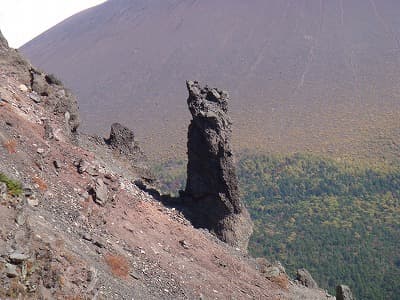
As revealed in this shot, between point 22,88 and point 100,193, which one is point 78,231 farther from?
point 22,88

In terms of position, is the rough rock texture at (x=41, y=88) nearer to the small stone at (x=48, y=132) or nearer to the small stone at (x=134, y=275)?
the small stone at (x=48, y=132)

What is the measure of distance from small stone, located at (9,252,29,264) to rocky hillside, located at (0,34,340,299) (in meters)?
0.02

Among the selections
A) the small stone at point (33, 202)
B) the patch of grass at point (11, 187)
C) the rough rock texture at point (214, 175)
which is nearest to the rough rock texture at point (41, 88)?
the rough rock texture at point (214, 175)

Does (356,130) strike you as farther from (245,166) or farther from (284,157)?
(245,166)

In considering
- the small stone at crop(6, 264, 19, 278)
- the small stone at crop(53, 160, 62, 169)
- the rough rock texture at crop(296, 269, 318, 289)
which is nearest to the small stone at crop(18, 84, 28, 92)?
the small stone at crop(53, 160, 62, 169)

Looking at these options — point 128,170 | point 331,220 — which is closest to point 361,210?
point 331,220

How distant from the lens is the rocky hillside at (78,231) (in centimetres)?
1091

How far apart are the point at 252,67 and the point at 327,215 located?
67.3 meters

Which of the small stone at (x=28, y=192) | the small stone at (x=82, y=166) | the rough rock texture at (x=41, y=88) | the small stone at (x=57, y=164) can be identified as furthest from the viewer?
the rough rock texture at (x=41, y=88)

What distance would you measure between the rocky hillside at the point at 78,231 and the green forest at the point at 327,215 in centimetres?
2918

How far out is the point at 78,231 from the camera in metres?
13.5

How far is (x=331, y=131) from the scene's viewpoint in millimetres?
92812

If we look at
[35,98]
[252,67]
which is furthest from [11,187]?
[252,67]

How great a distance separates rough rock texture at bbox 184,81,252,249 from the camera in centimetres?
1989
